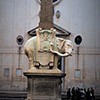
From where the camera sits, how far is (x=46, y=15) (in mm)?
9086

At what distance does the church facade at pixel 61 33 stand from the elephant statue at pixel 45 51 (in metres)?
13.4

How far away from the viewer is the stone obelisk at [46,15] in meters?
8.91

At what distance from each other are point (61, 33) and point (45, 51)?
45.3ft

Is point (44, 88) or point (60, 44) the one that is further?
point (60, 44)

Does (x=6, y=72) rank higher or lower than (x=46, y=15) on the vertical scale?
lower

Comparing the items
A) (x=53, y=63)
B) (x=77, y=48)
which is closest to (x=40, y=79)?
(x=53, y=63)

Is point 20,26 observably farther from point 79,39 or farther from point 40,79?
point 40,79

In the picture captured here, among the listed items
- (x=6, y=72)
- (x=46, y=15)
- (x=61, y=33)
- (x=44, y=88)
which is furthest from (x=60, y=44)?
(x=6, y=72)

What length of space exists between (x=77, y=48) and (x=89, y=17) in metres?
2.21

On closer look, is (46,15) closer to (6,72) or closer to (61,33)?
(61,33)

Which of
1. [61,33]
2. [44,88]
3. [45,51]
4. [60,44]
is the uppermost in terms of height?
[61,33]

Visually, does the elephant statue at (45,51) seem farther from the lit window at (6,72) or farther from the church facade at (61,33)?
the lit window at (6,72)

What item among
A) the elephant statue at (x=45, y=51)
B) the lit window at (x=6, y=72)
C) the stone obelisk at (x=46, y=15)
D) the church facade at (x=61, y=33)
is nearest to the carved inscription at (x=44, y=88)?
the elephant statue at (x=45, y=51)

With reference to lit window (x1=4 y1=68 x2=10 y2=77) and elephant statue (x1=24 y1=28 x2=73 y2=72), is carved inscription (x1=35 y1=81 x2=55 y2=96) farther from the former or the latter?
lit window (x1=4 y1=68 x2=10 y2=77)
